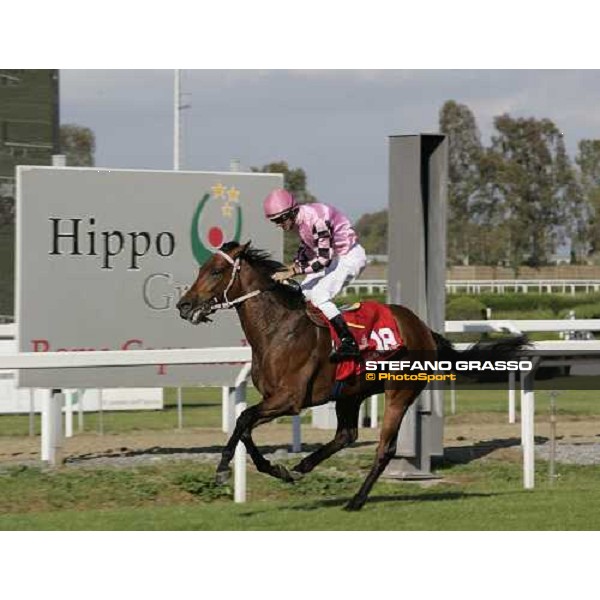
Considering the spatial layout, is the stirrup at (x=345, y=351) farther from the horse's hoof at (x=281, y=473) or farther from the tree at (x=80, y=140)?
the tree at (x=80, y=140)

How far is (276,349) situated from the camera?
8.49 metres

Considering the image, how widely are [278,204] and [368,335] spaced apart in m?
1.03

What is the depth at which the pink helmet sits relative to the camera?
8.40 meters

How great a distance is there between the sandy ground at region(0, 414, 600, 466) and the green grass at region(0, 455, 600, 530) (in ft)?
3.80

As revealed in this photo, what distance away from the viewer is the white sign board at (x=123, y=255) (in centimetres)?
1178

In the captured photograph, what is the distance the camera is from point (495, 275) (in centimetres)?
5066

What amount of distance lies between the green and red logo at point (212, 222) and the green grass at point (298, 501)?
2.58 meters

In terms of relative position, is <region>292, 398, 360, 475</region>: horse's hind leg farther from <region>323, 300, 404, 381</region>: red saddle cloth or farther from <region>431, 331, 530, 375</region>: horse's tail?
<region>431, 331, 530, 375</region>: horse's tail

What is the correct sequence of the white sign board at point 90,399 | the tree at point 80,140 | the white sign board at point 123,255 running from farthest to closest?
1. the tree at point 80,140
2. the white sign board at point 90,399
3. the white sign board at point 123,255

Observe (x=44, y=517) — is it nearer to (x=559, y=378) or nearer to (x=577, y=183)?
(x=559, y=378)

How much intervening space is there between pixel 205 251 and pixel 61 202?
4.64 ft

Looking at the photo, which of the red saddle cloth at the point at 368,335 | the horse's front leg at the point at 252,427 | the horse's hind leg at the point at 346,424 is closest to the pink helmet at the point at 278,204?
the red saddle cloth at the point at 368,335

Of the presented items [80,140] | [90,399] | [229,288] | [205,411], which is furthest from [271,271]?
[80,140]

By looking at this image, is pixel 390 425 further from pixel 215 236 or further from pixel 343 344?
pixel 215 236
